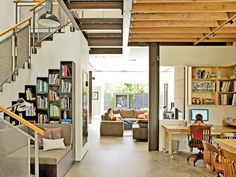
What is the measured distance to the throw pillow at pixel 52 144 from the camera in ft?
18.8

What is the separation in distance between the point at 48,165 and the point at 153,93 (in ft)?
12.9

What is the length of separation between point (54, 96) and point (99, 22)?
79.8 inches

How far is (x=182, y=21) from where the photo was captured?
5.95m

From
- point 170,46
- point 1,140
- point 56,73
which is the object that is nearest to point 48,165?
point 1,140

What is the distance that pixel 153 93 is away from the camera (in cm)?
810

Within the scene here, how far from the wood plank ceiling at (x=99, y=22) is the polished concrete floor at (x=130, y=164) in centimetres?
303

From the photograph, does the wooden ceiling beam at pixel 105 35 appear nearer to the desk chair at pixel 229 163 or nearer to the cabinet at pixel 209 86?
the cabinet at pixel 209 86

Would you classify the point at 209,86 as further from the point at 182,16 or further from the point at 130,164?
the point at 130,164

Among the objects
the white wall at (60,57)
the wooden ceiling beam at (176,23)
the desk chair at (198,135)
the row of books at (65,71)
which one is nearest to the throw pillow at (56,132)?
the white wall at (60,57)

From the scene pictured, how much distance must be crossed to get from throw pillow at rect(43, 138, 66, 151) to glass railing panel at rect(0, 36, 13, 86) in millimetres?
1465

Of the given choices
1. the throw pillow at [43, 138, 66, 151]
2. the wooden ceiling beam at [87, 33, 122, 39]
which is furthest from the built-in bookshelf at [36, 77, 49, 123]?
the wooden ceiling beam at [87, 33, 122, 39]

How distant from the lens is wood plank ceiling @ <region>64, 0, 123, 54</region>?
4.95 metres

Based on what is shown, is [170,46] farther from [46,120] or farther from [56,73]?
[46,120]

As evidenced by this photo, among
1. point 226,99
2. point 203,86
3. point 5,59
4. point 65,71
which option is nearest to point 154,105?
point 203,86
